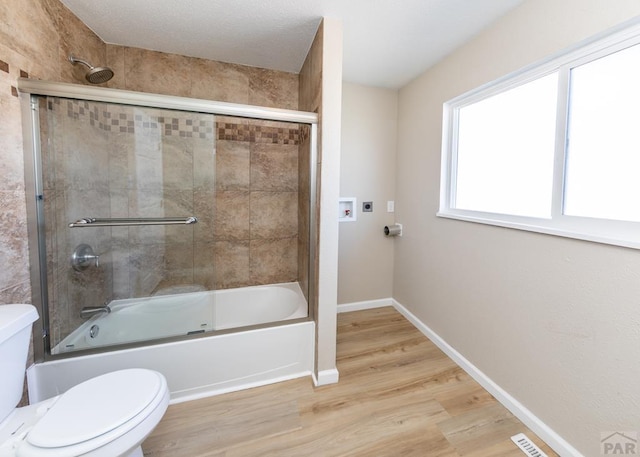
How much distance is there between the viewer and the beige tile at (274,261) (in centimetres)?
244

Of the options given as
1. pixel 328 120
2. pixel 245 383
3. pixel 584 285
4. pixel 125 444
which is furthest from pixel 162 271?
pixel 584 285

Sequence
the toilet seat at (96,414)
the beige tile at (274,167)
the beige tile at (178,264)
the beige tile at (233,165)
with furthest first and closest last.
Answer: the beige tile at (274,167) < the beige tile at (233,165) < the beige tile at (178,264) < the toilet seat at (96,414)

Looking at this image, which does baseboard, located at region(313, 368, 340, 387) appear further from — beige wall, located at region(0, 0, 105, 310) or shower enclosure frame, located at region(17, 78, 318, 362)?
beige wall, located at region(0, 0, 105, 310)

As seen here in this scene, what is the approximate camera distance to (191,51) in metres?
2.05

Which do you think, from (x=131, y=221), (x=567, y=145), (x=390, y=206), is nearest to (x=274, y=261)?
(x=131, y=221)

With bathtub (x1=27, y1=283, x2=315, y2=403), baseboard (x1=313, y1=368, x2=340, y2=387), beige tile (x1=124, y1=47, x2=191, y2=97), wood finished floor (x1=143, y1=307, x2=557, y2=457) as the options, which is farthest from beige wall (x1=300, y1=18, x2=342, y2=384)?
beige tile (x1=124, y1=47, x2=191, y2=97)

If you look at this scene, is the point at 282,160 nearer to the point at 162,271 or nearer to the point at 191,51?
the point at 191,51

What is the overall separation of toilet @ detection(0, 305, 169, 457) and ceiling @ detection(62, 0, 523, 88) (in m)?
1.76

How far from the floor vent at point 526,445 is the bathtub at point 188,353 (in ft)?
3.81

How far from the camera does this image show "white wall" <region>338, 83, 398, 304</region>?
8.39 ft

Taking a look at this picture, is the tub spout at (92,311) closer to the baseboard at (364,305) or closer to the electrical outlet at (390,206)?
the baseboard at (364,305)

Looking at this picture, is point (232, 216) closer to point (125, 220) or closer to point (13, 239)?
point (125, 220)

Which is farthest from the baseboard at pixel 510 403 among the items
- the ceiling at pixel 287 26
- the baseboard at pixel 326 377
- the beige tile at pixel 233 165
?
the ceiling at pixel 287 26

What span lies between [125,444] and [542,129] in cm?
235
